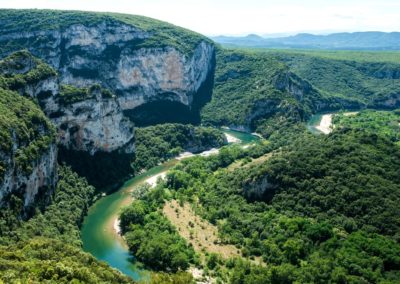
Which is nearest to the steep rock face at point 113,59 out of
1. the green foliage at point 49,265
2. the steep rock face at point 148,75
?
the steep rock face at point 148,75

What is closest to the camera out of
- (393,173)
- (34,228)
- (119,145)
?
(34,228)

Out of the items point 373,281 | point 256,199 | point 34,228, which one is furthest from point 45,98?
point 373,281

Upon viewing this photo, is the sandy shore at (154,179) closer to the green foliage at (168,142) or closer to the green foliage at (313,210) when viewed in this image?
the green foliage at (313,210)

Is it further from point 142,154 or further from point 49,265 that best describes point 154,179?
point 49,265

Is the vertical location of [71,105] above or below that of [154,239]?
above

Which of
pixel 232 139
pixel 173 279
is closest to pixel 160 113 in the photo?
pixel 232 139

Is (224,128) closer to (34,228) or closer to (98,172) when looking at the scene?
(98,172)
